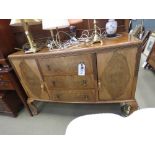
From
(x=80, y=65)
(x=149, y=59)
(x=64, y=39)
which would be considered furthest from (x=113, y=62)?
(x=149, y=59)

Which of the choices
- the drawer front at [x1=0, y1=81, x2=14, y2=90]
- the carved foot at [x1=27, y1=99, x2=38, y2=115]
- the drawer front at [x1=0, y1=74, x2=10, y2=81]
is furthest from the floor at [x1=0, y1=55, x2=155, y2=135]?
the drawer front at [x1=0, y1=74, x2=10, y2=81]

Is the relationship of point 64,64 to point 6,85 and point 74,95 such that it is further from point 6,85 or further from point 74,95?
point 6,85

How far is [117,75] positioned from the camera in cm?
135

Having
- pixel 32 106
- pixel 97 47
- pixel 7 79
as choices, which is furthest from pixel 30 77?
pixel 97 47

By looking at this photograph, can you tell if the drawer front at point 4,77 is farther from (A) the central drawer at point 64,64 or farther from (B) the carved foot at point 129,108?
(B) the carved foot at point 129,108

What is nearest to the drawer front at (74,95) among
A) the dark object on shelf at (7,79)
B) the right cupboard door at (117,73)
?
the right cupboard door at (117,73)

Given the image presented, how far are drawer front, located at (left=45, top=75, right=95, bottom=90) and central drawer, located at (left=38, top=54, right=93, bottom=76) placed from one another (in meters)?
0.05

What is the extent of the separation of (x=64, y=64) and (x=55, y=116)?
0.79 metres

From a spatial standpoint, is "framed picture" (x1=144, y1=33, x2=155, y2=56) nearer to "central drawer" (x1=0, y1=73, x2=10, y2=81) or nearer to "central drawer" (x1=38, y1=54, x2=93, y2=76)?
"central drawer" (x1=38, y1=54, x2=93, y2=76)

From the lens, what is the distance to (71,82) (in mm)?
1495

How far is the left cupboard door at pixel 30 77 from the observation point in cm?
155

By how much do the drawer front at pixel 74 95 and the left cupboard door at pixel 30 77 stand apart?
0.46 ft
